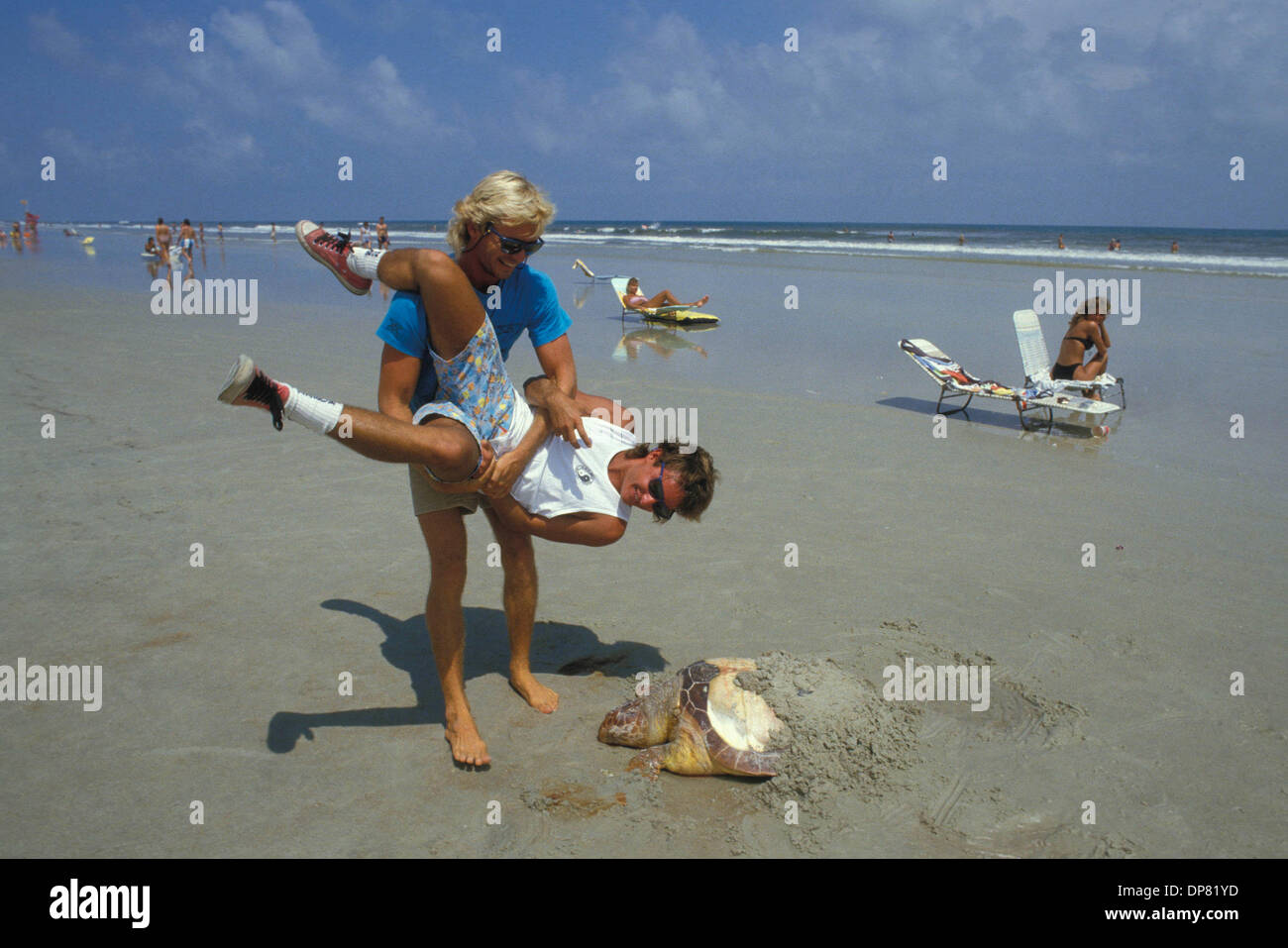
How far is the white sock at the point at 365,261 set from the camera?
2.94m

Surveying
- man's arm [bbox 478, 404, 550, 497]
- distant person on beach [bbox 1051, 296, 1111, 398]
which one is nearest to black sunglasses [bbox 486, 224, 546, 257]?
man's arm [bbox 478, 404, 550, 497]

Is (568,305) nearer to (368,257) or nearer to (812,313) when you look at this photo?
(812,313)

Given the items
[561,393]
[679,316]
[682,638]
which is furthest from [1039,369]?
[561,393]

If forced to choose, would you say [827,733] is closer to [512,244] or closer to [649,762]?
[649,762]

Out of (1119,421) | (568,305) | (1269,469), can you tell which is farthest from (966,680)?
(568,305)

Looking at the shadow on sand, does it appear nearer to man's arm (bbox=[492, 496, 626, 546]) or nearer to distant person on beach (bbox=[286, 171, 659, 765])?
distant person on beach (bbox=[286, 171, 659, 765])

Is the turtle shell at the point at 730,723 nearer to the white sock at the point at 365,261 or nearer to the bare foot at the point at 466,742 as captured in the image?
the bare foot at the point at 466,742

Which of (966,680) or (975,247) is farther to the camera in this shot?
(975,247)

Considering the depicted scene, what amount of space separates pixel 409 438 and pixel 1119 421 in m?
8.42

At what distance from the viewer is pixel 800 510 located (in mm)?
5828

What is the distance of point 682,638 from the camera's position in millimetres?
4086

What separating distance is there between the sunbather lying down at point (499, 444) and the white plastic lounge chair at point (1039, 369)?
23.7 ft

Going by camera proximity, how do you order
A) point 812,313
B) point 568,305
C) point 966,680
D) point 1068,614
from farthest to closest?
point 568,305 → point 812,313 → point 1068,614 → point 966,680

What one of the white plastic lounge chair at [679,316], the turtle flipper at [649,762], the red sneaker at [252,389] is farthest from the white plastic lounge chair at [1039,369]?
the red sneaker at [252,389]
